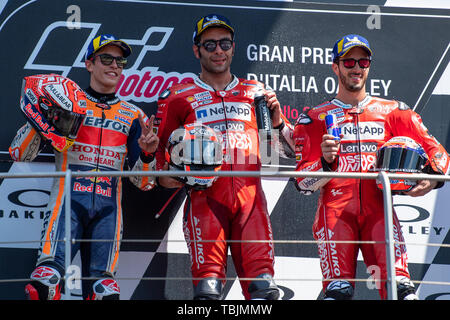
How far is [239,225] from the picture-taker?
3982 millimetres

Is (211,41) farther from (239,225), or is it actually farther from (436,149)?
(436,149)

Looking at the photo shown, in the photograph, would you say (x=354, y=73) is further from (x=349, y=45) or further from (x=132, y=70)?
(x=132, y=70)

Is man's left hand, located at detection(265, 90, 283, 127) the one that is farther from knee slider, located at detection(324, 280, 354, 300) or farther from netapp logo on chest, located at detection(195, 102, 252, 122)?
knee slider, located at detection(324, 280, 354, 300)

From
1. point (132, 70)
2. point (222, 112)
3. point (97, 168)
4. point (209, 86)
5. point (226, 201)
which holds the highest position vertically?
point (132, 70)

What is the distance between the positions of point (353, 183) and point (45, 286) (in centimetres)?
163

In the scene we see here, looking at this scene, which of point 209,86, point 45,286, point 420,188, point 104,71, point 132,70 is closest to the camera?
point 45,286

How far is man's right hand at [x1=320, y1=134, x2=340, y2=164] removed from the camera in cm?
389

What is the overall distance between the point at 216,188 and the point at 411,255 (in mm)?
1615

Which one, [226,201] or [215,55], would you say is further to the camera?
[215,55]

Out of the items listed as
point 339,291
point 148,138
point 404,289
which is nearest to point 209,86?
point 148,138

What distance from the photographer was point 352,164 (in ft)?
13.4

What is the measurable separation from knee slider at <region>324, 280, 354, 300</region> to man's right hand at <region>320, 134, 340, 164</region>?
0.63 metres
